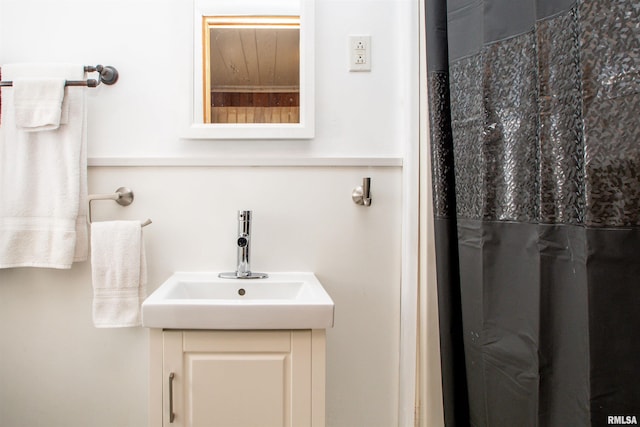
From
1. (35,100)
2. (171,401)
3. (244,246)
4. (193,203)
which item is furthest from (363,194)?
(35,100)

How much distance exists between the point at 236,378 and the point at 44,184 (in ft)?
2.82

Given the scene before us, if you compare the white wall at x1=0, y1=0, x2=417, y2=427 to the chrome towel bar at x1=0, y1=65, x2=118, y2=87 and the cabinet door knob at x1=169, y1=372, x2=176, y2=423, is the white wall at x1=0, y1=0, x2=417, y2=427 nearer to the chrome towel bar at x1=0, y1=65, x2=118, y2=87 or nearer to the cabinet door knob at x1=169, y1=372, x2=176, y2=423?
the chrome towel bar at x1=0, y1=65, x2=118, y2=87

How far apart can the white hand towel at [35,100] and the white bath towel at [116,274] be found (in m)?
0.36

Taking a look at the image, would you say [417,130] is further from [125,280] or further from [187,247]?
[125,280]

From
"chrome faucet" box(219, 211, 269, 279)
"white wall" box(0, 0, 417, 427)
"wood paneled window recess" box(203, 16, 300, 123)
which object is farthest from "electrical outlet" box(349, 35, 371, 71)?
"chrome faucet" box(219, 211, 269, 279)

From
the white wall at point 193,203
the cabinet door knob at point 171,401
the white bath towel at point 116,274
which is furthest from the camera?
the white wall at point 193,203

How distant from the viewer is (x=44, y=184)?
1.19 metres

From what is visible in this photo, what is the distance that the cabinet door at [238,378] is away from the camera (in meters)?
0.87

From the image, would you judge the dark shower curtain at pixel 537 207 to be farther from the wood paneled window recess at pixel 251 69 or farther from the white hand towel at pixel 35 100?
the white hand towel at pixel 35 100

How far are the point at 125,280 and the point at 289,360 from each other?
58 cm

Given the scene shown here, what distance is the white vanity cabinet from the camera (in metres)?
0.87

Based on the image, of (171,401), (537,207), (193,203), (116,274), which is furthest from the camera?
(193,203)

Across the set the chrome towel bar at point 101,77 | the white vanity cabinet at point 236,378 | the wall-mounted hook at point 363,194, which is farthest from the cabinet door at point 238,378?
the chrome towel bar at point 101,77

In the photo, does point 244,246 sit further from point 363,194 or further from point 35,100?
point 35,100
